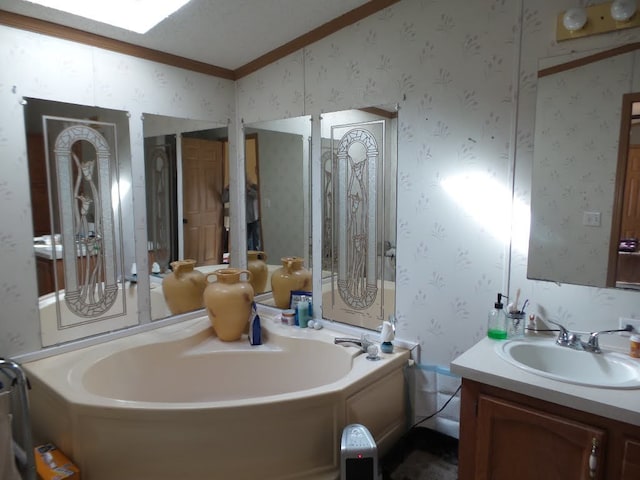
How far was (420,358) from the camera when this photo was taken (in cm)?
235

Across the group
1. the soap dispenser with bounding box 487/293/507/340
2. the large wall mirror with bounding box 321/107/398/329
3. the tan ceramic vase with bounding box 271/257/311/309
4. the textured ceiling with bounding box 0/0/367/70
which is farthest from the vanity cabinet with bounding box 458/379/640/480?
the textured ceiling with bounding box 0/0/367/70

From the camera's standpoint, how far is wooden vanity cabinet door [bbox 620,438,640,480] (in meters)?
1.31

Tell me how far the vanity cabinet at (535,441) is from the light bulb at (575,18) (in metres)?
1.46

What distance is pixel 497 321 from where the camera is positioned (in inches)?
75.9

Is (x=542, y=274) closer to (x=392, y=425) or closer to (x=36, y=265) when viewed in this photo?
(x=392, y=425)

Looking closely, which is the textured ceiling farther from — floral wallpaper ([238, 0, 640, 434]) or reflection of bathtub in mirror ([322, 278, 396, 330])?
reflection of bathtub in mirror ([322, 278, 396, 330])

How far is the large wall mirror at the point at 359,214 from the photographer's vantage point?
7.93 ft

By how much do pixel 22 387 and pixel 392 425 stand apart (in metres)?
1.70

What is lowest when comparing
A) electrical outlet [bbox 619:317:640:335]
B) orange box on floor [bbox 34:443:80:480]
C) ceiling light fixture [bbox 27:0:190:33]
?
orange box on floor [bbox 34:443:80:480]

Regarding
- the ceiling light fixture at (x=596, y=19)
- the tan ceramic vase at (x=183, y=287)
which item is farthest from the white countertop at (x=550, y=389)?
the tan ceramic vase at (x=183, y=287)

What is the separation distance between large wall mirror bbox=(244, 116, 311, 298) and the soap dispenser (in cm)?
126

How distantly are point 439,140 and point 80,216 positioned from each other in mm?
1912

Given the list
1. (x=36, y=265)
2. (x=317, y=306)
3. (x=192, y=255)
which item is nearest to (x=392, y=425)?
(x=317, y=306)

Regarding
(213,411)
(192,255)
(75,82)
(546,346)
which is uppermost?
(75,82)
